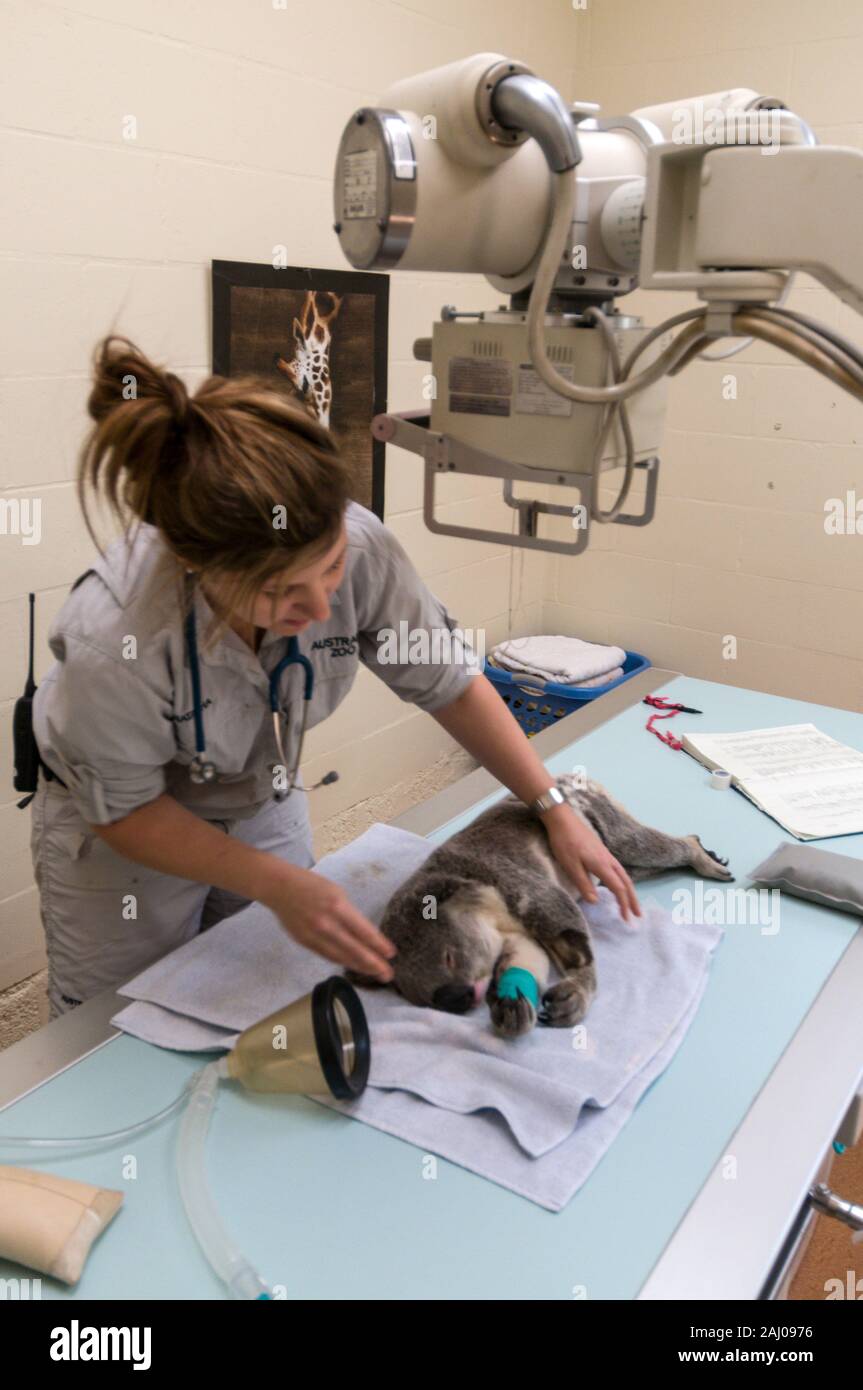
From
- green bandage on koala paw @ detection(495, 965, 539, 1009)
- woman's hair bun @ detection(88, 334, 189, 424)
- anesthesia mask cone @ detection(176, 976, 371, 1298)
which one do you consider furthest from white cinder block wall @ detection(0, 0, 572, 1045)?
green bandage on koala paw @ detection(495, 965, 539, 1009)

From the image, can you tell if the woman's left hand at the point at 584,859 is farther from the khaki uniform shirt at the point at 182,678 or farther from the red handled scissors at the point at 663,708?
the red handled scissors at the point at 663,708

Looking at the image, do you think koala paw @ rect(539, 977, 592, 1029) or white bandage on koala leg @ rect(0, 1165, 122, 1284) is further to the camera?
koala paw @ rect(539, 977, 592, 1029)

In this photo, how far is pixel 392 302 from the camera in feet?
8.59

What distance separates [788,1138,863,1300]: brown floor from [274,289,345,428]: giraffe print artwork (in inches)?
75.3

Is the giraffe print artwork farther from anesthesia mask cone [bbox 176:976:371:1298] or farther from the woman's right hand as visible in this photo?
anesthesia mask cone [bbox 176:976:371:1298]

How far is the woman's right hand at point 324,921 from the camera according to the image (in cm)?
112

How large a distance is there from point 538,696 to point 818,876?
5.15ft

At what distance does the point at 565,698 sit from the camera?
2.94 metres

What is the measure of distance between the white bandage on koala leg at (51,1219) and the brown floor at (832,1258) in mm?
1317

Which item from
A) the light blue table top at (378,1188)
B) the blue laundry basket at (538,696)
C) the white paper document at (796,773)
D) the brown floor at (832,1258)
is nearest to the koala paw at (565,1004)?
the light blue table top at (378,1188)

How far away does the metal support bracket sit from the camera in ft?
3.33

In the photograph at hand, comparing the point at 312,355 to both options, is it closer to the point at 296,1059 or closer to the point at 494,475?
the point at 494,475

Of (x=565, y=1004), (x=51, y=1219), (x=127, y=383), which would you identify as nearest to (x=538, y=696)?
(x=565, y=1004)

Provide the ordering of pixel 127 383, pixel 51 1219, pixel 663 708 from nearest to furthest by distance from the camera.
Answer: pixel 51 1219, pixel 127 383, pixel 663 708
